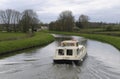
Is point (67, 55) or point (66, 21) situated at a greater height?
point (66, 21)

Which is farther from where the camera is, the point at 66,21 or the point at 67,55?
the point at 66,21

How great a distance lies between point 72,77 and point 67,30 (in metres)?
148

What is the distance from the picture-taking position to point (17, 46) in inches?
2295

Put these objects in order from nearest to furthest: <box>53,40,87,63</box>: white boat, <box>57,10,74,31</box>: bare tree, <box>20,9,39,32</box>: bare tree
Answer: <box>53,40,87,63</box>: white boat < <box>20,9,39,32</box>: bare tree < <box>57,10,74,31</box>: bare tree

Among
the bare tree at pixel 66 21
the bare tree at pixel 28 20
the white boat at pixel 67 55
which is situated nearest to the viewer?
the white boat at pixel 67 55

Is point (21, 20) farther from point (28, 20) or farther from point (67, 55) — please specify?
point (67, 55)

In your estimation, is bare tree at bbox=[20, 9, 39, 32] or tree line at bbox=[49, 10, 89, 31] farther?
tree line at bbox=[49, 10, 89, 31]

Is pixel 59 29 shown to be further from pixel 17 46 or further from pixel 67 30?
pixel 17 46

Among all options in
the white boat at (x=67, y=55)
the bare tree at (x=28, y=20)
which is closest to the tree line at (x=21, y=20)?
the bare tree at (x=28, y=20)

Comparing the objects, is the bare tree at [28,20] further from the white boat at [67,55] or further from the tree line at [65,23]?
the white boat at [67,55]

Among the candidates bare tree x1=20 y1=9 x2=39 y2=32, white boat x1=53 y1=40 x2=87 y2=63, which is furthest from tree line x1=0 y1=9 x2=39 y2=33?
white boat x1=53 y1=40 x2=87 y2=63

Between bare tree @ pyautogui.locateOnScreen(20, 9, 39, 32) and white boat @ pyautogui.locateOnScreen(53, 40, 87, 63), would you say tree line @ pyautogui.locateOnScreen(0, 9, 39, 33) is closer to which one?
bare tree @ pyautogui.locateOnScreen(20, 9, 39, 32)

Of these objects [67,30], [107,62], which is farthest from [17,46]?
[67,30]

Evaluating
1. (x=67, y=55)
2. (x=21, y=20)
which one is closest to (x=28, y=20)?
(x=21, y=20)
